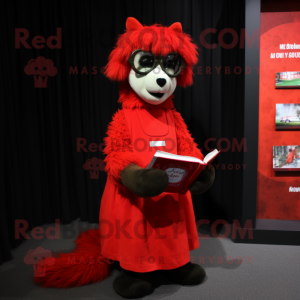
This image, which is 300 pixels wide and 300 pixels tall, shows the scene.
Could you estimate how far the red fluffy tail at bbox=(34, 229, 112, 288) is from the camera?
144 centimetres

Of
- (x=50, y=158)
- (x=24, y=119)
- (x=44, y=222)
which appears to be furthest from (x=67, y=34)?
(x=44, y=222)

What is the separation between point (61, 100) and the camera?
82.7 inches

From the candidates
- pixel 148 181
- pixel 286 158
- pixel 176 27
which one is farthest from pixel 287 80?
pixel 148 181

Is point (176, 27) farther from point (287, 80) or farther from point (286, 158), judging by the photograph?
point (286, 158)

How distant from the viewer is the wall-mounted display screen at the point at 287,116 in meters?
1.82

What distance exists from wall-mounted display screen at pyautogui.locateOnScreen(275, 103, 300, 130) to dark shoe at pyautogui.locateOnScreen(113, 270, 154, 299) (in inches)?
52.0

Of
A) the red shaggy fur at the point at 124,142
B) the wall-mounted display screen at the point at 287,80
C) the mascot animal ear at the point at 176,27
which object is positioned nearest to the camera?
the red shaggy fur at the point at 124,142

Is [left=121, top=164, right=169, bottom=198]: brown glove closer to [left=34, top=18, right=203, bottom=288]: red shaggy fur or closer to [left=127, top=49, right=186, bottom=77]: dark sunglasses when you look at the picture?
[left=34, top=18, right=203, bottom=288]: red shaggy fur

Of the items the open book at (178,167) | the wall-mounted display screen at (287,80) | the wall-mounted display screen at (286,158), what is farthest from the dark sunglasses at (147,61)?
the wall-mounted display screen at (286,158)

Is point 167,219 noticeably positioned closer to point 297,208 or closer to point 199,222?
point 199,222

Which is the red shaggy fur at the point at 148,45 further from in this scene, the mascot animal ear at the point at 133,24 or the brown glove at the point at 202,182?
the brown glove at the point at 202,182

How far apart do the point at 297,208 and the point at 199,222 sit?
0.72 meters

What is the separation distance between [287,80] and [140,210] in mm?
1344

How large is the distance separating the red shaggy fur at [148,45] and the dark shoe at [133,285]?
3.37 feet
